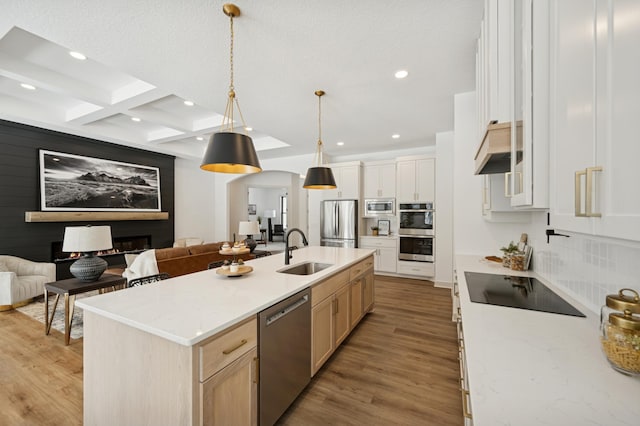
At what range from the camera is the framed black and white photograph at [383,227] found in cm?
583

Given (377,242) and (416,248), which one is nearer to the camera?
(416,248)

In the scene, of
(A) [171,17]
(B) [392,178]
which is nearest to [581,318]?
(A) [171,17]

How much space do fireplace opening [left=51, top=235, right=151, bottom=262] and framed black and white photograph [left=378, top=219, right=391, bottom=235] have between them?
533 centimetres

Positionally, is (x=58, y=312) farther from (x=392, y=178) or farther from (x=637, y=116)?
(x=392, y=178)

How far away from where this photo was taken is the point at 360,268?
2.93 metres

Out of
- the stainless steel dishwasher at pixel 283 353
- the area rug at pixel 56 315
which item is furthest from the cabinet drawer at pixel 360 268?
the area rug at pixel 56 315

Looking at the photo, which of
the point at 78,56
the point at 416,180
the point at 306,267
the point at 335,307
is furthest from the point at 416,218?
the point at 78,56

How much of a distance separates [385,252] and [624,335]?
4.70m

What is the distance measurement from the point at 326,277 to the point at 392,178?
395cm

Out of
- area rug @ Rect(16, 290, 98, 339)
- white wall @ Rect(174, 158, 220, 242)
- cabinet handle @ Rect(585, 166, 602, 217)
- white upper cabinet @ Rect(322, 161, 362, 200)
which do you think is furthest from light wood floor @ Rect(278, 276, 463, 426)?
white wall @ Rect(174, 158, 220, 242)

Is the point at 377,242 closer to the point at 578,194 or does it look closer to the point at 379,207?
the point at 379,207

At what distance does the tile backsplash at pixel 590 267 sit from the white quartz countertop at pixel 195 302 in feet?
4.51

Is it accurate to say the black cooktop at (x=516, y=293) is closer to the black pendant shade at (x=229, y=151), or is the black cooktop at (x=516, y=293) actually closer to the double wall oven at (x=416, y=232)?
the black pendant shade at (x=229, y=151)

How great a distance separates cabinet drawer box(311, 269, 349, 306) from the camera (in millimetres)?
Result: 1945
